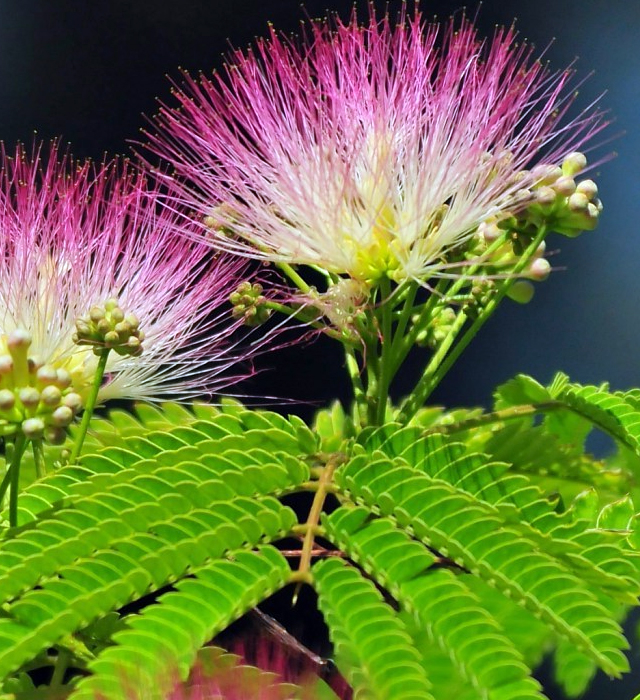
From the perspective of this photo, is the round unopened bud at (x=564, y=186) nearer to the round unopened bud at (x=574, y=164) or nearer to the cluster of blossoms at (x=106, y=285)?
the round unopened bud at (x=574, y=164)

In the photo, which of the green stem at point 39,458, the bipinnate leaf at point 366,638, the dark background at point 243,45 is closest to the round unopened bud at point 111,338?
the green stem at point 39,458

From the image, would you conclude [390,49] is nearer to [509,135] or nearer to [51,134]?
[509,135]

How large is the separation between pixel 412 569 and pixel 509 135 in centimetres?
37

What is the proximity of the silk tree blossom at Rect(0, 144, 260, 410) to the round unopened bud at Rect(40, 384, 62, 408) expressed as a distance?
0.07 meters

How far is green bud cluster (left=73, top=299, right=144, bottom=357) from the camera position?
0.59m

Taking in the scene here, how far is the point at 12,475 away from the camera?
532 millimetres

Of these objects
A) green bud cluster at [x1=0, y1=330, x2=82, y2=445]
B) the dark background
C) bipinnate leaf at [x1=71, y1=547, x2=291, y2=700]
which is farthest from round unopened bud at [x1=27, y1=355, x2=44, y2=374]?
the dark background

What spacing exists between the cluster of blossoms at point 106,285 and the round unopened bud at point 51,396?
2 cm

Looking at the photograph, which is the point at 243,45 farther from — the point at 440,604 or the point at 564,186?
the point at 440,604

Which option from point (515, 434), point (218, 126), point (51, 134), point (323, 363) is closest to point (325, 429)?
point (515, 434)

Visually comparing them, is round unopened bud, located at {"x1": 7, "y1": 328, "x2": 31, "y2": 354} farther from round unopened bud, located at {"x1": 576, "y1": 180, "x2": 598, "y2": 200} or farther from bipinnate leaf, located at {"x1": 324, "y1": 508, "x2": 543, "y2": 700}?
round unopened bud, located at {"x1": 576, "y1": 180, "x2": 598, "y2": 200}

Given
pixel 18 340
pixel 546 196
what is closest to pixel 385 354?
pixel 546 196

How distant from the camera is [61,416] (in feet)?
1.76

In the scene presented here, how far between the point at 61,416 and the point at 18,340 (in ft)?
0.19
